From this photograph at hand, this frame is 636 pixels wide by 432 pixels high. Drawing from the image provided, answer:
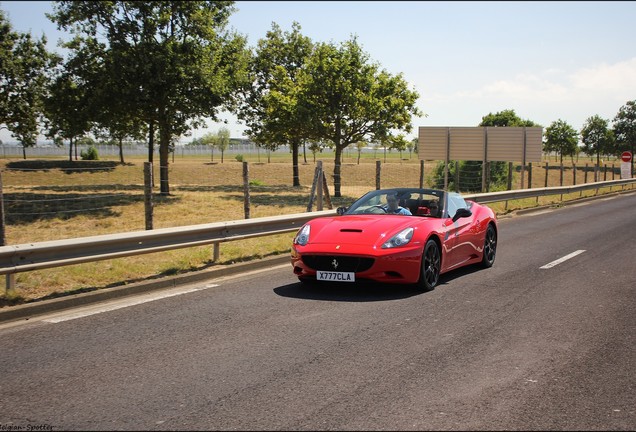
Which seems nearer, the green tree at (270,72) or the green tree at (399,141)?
the green tree at (399,141)

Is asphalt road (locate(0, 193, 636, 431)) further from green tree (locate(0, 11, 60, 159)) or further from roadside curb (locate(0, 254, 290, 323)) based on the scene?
green tree (locate(0, 11, 60, 159))

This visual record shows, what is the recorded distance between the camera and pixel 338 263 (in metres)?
7.76

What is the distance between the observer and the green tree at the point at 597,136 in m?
88.0

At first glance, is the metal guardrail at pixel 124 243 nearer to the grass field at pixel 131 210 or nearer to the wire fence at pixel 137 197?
the grass field at pixel 131 210

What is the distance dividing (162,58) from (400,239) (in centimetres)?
2291

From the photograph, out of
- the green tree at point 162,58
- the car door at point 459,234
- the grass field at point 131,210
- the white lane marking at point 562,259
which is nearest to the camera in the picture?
the grass field at point 131,210

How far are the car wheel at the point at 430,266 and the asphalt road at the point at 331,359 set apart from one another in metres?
0.17

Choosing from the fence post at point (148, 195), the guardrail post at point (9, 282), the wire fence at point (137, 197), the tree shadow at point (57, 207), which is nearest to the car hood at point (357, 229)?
the guardrail post at point (9, 282)

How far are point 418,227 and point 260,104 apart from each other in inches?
1403

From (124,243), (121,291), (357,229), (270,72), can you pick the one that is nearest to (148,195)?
(124,243)

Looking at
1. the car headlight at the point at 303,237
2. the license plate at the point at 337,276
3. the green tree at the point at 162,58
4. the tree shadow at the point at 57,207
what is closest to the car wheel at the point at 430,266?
the license plate at the point at 337,276

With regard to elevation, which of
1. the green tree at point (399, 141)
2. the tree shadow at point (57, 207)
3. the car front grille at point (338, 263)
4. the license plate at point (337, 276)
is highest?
the green tree at point (399, 141)

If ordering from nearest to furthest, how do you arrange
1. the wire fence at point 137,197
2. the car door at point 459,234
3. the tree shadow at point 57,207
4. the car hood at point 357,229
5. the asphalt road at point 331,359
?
1. the asphalt road at point 331,359
2. the car hood at point 357,229
3. the car door at point 459,234
4. the wire fence at point 137,197
5. the tree shadow at point 57,207

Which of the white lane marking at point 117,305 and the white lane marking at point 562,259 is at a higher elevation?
the white lane marking at point 562,259
